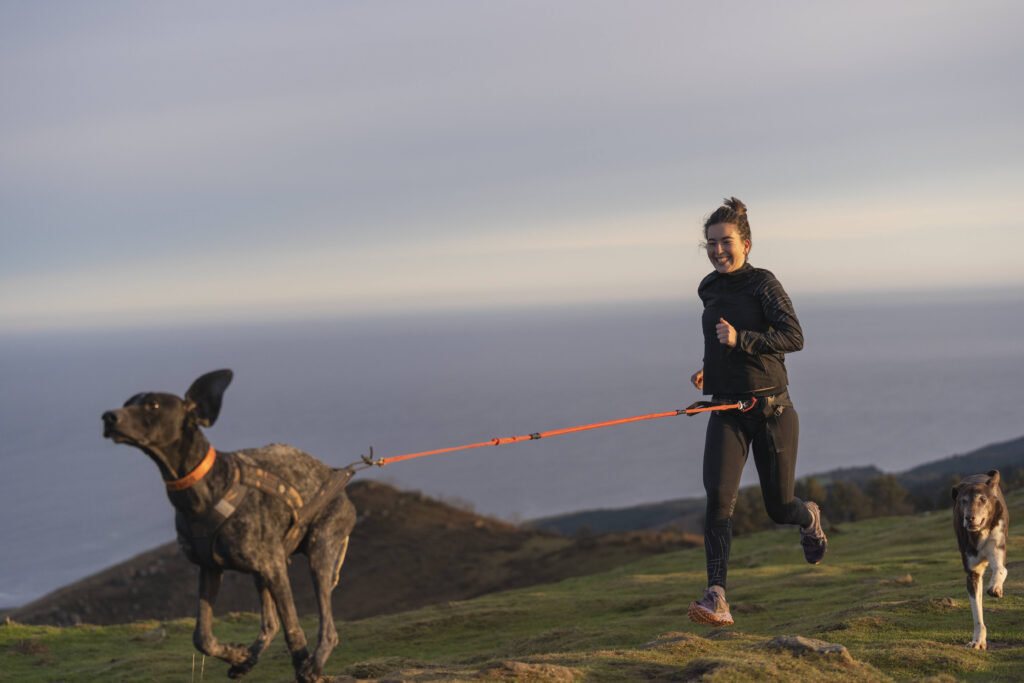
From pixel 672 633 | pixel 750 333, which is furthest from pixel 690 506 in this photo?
pixel 750 333

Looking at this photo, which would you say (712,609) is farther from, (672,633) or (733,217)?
(733,217)

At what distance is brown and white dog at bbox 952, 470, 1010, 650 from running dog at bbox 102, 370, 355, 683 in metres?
5.38

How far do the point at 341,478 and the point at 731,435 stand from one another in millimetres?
3275

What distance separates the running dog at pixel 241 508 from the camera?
17.8 feet

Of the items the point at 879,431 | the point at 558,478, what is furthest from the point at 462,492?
the point at 879,431

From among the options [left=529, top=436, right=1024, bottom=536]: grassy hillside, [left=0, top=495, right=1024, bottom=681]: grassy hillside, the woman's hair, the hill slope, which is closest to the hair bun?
the woman's hair

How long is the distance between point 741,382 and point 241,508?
4148 millimetres

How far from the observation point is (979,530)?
7.69 metres

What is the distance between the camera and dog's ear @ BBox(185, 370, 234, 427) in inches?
221

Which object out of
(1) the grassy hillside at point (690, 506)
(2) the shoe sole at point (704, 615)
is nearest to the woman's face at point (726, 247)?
(2) the shoe sole at point (704, 615)

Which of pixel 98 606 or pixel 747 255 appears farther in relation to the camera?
pixel 98 606

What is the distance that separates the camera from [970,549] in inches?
307

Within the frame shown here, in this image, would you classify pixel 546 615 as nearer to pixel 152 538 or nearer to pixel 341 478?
pixel 341 478

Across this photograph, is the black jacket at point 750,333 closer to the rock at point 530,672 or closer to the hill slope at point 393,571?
the rock at point 530,672
